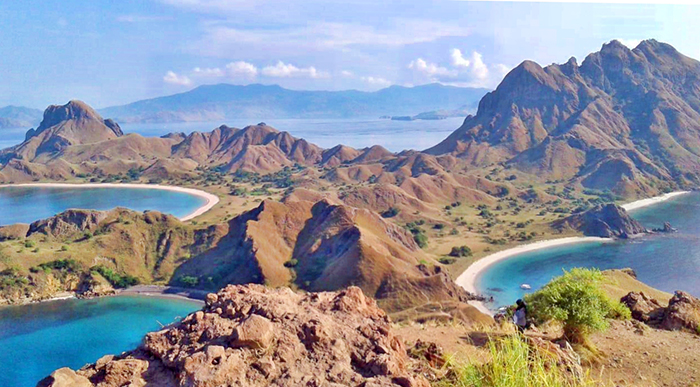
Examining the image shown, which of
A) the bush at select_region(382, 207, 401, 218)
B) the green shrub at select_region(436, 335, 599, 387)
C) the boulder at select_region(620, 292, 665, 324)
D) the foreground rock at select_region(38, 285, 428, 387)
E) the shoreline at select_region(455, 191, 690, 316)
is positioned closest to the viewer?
the green shrub at select_region(436, 335, 599, 387)

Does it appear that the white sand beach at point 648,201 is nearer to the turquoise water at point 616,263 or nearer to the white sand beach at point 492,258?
the turquoise water at point 616,263

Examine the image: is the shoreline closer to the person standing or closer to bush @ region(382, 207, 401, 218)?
bush @ region(382, 207, 401, 218)

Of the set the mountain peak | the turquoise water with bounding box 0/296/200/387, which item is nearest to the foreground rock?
the turquoise water with bounding box 0/296/200/387

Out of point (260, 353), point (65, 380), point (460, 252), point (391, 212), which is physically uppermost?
point (260, 353)

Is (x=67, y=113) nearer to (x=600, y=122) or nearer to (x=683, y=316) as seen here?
(x=600, y=122)

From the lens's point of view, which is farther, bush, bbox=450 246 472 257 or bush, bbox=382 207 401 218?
bush, bbox=382 207 401 218

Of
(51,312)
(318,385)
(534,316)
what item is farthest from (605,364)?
(51,312)

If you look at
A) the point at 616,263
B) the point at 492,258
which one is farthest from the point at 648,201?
the point at 492,258
